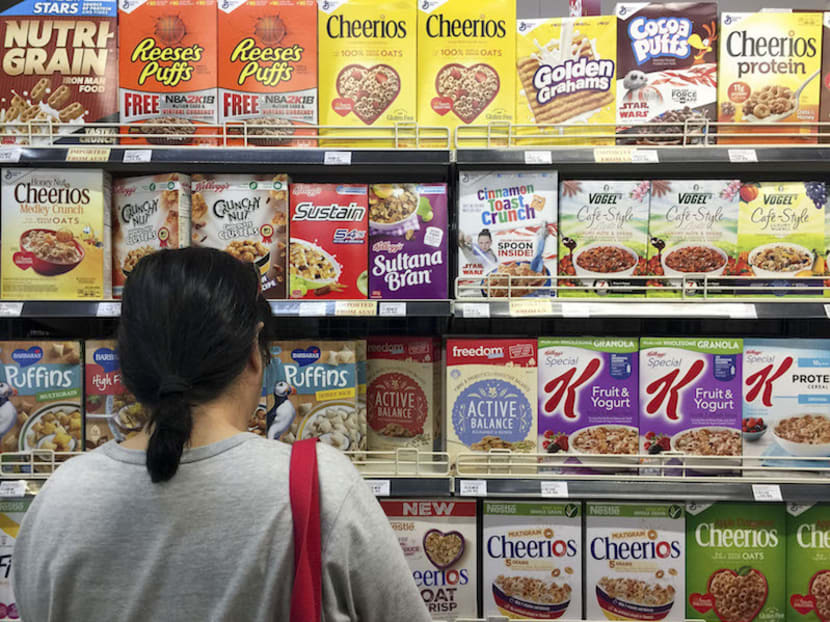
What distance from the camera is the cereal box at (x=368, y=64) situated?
6.98 feet

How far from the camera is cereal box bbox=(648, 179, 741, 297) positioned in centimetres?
208

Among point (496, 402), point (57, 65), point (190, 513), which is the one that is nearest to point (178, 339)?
point (190, 513)

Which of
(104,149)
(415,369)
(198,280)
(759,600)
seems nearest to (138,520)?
(198,280)

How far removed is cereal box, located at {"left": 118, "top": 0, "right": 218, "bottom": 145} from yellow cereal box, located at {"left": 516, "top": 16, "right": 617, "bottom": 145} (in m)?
1.02

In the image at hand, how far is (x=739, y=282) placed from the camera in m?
2.12

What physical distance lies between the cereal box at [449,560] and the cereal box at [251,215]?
88 centimetres

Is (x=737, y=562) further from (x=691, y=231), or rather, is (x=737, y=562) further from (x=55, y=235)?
(x=55, y=235)

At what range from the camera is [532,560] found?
2.09 meters

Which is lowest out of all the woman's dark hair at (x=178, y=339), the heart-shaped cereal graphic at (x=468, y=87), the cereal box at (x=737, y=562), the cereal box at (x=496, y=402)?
the cereal box at (x=737, y=562)

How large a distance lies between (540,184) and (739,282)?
0.72 meters

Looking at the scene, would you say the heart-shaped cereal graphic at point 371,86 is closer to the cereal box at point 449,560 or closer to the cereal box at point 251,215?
the cereal box at point 251,215

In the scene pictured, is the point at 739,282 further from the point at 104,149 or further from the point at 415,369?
the point at 104,149

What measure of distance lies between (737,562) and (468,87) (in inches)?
68.9

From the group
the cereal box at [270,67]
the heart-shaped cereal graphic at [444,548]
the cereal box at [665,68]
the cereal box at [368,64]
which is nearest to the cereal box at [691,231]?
the cereal box at [665,68]
